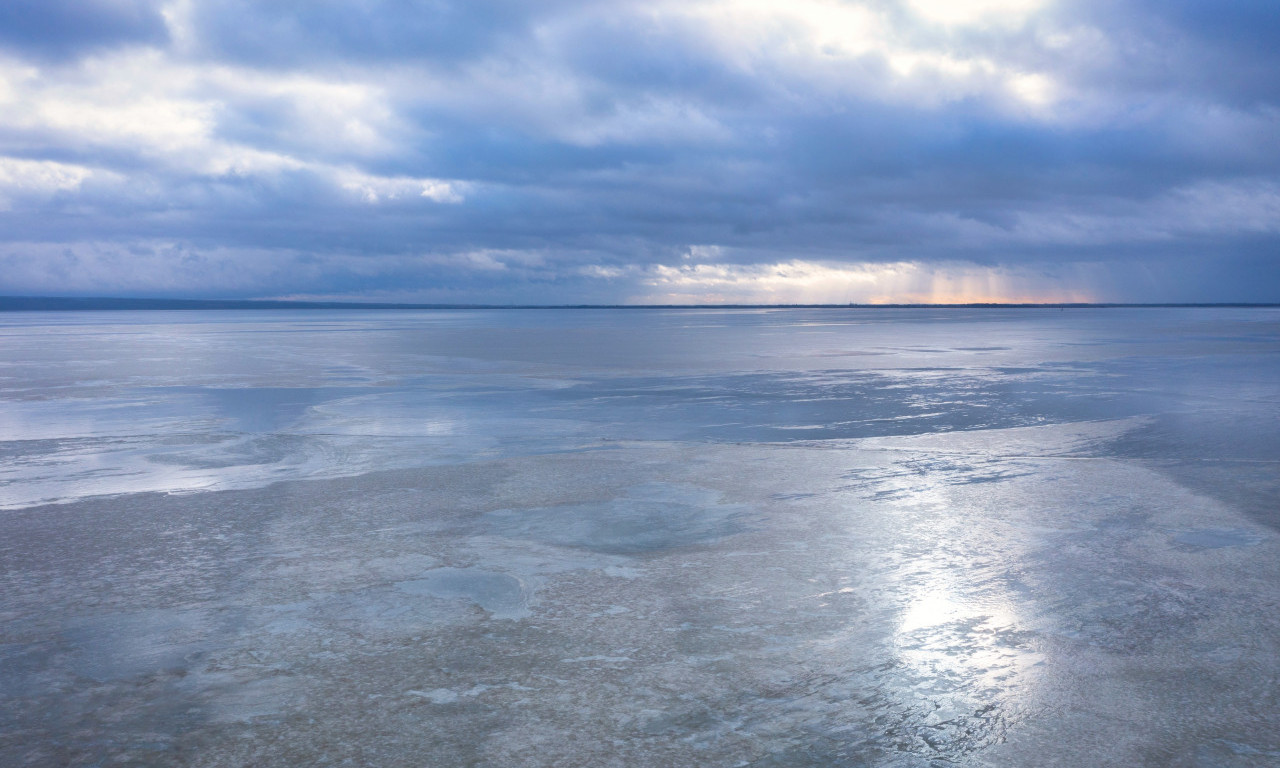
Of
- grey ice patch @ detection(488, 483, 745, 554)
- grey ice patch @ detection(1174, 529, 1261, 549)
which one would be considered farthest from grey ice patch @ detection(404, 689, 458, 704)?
grey ice patch @ detection(1174, 529, 1261, 549)

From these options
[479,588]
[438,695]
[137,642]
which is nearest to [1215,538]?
[479,588]

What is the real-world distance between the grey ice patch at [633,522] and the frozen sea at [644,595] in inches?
1.5

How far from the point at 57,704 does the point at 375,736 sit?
1458 mm

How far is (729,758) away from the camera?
3299 mm

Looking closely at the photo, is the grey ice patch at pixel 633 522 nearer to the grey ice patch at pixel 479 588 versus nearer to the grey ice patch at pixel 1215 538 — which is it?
the grey ice patch at pixel 479 588

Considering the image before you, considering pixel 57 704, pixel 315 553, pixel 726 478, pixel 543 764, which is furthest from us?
pixel 726 478

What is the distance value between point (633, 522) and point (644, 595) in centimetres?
176

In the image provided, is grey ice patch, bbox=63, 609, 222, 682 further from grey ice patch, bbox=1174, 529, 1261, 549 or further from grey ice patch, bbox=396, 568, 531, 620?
Result: grey ice patch, bbox=1174, 529, 1261, 549

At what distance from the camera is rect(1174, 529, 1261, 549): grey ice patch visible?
20.0 feet

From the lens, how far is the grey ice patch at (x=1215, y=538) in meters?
6.09

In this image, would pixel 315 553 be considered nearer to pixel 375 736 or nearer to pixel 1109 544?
pixel 375 736

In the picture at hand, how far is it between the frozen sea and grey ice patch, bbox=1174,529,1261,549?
0.16ft

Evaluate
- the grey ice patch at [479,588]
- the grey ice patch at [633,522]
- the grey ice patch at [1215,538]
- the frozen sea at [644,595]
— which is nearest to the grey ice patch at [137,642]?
the frozen sea at [644,595]

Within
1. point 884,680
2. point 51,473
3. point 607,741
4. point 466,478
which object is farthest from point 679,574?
point 51,473
